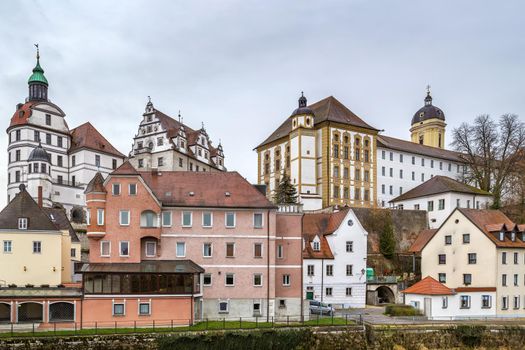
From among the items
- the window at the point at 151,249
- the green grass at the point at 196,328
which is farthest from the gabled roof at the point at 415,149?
the window at the point at 151,249

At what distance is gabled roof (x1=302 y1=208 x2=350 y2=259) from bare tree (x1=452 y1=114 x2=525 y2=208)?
3251 centimetres

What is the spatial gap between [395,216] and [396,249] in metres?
6.98

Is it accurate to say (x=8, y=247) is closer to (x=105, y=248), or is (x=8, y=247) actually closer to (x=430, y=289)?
(x=105, y=248)

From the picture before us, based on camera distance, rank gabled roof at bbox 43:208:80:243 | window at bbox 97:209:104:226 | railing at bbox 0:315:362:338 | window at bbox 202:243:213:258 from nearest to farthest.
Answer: railing at bbox 0:315:362:338
window at bbox 97:209:104:226
window at bbox 202:243:213:258
gabled roof at bbox 43:208:80:243

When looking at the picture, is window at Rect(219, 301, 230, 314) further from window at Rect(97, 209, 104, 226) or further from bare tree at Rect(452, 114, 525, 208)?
bare tree at Rect(452, 114, 525, 208)

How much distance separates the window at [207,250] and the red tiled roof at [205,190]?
10.2ft

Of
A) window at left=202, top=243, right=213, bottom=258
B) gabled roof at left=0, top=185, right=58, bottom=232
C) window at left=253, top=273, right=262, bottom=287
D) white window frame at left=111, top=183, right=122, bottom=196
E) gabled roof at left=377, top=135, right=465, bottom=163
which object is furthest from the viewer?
gabled roof at left=377, top=135, right=465, bottom=163

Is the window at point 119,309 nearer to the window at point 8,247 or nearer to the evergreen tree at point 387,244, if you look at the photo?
the window at point 8,247

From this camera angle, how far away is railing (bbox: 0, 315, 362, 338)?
3381 cm

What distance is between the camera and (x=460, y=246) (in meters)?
51.4

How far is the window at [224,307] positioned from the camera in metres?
41.8

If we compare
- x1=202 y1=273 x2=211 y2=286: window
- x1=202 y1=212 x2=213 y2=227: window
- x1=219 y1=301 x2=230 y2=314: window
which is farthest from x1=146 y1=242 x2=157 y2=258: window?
x1=219 y1=301 x2=230 y2=314: window

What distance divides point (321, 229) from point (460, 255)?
44.6 ft

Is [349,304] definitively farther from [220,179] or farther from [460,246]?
[220,179]
